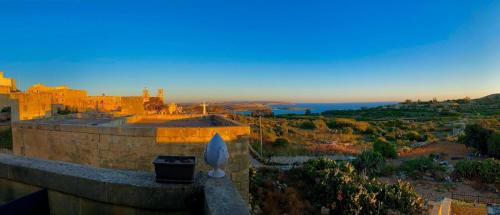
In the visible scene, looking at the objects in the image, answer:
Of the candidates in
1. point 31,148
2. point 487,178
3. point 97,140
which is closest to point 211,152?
point 97,140

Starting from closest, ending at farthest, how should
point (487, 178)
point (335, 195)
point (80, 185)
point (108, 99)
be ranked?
1. point (80, 185)
2. point (335, 195)
3. point (487, 178)
4. point (108, 99)

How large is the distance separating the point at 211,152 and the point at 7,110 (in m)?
38.7

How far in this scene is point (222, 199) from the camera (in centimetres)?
206

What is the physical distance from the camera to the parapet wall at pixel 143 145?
7145 mm

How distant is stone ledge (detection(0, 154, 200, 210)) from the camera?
90.3 inches

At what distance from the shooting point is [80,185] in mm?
2496

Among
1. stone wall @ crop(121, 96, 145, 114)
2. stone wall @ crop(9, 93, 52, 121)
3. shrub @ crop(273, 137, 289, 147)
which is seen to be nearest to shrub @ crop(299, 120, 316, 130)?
shrub @ crop(273, 137, 289, 147)

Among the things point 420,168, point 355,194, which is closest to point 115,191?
point 355,194

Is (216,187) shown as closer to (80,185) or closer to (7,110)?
(80,185)

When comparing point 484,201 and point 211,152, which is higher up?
point 211,152

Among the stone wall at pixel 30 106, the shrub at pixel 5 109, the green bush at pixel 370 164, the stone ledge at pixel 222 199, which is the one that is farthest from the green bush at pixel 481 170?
the shrub at pixel 5 109

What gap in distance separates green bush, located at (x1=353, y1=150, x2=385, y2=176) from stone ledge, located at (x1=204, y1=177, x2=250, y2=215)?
626 inches

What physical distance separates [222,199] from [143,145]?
570 centimetres

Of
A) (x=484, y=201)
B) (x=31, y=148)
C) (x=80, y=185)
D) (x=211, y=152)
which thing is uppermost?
(x=211, y=152)
